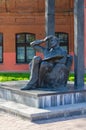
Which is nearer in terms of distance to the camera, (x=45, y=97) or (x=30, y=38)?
(x=45, y=97)

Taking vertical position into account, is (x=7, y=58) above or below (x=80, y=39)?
below

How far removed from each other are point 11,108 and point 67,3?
16403mm

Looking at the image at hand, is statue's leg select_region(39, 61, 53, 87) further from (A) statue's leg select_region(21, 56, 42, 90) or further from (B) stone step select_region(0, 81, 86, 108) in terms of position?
(B) stone step select_region(0, 81, 86, 108)

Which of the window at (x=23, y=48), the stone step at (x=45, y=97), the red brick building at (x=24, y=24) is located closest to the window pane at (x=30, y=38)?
the window at (x=23, y=48)

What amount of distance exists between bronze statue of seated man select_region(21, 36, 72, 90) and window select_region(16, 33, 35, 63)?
48.7ft

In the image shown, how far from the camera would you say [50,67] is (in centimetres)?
922

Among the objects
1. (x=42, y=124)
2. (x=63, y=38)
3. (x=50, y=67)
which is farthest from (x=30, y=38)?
(x=42, y=124)

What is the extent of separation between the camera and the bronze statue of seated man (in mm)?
9070

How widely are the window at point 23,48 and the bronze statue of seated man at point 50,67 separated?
48.7 ft

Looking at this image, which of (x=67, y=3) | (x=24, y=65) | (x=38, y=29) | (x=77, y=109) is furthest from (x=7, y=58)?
(x=77, y=109)

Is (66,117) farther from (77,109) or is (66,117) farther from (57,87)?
(57,87)

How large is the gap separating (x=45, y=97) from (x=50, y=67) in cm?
103

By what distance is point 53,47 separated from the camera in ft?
31.2

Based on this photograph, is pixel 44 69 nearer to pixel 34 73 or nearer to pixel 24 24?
pixel 34 73
